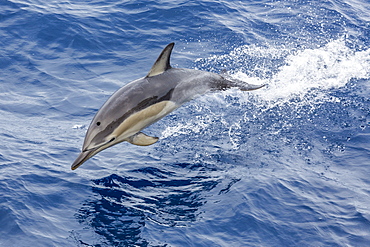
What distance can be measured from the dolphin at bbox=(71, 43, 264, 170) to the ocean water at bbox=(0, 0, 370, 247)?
112 cm

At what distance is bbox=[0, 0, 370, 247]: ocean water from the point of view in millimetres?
8148

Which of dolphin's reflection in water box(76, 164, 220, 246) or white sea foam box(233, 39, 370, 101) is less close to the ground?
white sea foam box(233, 39, 370, 101)

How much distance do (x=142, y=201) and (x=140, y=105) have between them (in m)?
1.60

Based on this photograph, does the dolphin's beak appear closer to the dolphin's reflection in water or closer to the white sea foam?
the dolphin's reflection in water

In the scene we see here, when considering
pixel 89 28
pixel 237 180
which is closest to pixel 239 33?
pixel 89 28

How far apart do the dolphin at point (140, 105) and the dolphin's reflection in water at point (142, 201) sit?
3.15ft

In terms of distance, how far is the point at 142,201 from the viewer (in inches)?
341

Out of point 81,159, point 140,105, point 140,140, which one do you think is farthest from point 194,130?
point 81,159

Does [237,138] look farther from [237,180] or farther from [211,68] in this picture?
[211,68]

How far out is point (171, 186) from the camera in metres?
9.16

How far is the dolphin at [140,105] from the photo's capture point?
7777 mm

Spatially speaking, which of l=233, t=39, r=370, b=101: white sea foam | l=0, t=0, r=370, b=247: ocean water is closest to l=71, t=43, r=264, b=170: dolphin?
l=0, t=0, r=370, b=247: ocean water

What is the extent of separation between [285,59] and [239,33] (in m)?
2.18

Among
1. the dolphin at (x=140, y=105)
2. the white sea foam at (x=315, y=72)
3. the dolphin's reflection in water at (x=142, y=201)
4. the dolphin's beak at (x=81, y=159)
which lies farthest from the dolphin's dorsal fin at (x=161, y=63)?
the white sea foam at (x=315, y=72)
